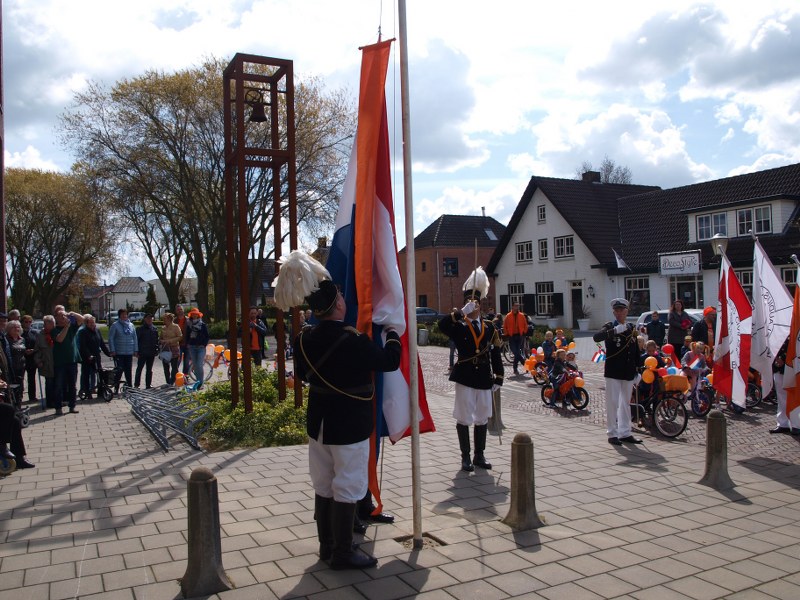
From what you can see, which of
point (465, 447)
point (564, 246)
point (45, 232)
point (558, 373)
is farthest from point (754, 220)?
point (45, 232)

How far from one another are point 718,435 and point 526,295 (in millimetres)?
35771

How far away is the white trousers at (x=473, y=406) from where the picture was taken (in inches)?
292

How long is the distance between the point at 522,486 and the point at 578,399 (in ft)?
23.2

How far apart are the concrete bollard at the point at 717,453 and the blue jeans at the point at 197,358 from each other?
11208 millimetres

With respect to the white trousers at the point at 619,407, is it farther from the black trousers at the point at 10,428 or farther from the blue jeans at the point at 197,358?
the blue jeans at the point at 197,358

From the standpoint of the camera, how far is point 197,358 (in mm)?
15359

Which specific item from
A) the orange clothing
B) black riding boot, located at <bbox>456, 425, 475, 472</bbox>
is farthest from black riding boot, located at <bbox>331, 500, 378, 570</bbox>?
the orange clothing

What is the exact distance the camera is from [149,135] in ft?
101

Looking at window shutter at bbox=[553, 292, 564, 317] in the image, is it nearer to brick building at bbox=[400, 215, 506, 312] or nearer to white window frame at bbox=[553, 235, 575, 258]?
white window frame at bbox=[553, 235, 575, 258]

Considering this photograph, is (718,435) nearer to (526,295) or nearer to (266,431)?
(266,431)

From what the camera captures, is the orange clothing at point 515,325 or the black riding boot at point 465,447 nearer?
the black riding boot at point 465,447

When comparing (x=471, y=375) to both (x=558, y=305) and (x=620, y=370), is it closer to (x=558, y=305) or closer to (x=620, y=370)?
(x=620, y=370)

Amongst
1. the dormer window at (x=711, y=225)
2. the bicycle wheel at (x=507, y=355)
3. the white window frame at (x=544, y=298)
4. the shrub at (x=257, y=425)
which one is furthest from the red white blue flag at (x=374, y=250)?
the white window frame at (x=544, y=298)

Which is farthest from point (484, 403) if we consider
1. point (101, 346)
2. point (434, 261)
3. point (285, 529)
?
point (434, 261)
